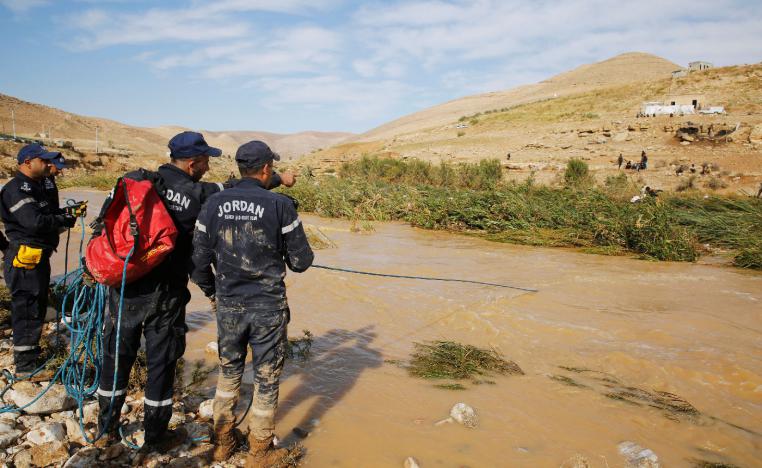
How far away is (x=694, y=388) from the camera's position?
4195mm

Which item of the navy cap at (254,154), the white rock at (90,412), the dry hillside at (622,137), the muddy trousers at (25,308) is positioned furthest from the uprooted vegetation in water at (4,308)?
the dry hillside at (622,137)

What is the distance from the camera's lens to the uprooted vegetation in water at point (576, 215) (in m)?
9.05

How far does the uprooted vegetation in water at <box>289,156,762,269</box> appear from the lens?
905cm

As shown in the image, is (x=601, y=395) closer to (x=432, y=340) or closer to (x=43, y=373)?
(x=432, y=340)

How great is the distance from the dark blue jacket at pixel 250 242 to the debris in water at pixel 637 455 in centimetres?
226

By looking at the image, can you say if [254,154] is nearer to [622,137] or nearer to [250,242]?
[250,242]

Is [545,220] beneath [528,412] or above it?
above

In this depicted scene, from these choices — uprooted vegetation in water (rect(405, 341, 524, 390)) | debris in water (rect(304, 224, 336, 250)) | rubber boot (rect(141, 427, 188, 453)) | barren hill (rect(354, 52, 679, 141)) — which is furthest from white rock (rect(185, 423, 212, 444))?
barren hill (rect(354, 52, 679, 141))

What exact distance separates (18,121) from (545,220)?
1870 inches

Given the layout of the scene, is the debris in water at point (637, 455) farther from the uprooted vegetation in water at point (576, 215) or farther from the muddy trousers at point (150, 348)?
the uprooted vegetation in water at point (576, 215)

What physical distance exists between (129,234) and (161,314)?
0.50 meters

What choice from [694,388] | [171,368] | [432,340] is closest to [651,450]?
[694,388]

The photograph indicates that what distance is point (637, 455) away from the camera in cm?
314

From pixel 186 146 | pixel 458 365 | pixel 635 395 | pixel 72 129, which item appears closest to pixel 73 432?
pixel 186 146
